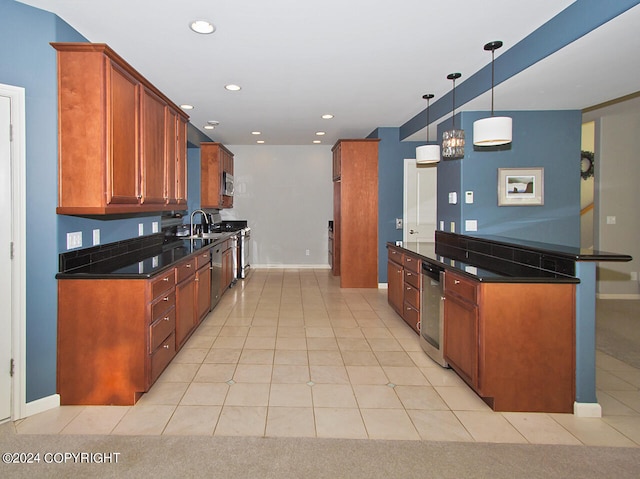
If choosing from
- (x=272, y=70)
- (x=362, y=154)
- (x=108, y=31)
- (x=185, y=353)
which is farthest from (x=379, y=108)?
(x=185, y=353)

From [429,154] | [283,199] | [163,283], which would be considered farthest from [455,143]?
[283,199]

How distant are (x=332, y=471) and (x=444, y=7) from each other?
281 centimetres

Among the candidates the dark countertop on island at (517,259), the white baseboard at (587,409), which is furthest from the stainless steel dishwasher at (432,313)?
the white baseboard at (587,409)

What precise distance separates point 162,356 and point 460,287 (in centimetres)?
228

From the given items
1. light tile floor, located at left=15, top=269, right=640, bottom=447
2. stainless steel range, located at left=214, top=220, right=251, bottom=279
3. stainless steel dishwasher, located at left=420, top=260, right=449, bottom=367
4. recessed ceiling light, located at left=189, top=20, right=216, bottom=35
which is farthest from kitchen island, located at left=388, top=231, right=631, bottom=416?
stainless steel range, located at left=214, top=220, right=251, bottom=279

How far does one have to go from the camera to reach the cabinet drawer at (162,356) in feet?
9.66

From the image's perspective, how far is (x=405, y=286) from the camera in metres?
4.61

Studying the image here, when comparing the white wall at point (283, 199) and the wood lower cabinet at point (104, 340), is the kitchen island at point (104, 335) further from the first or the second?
the white wall at point (283, 199)

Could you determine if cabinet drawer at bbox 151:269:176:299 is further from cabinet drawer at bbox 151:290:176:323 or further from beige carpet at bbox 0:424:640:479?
beige carpet at bbox 0:424:640:479

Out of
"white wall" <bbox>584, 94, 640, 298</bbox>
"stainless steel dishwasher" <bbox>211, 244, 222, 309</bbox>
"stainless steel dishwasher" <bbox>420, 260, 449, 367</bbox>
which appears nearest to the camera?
"stainless steel dishwasher" <bbox>420, 260, 449, 367</bbox>

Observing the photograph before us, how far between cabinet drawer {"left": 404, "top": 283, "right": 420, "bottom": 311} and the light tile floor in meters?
0.33

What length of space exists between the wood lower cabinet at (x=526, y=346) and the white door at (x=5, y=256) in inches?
115

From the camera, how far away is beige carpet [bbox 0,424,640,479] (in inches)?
80.7

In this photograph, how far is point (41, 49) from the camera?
2.60 m
